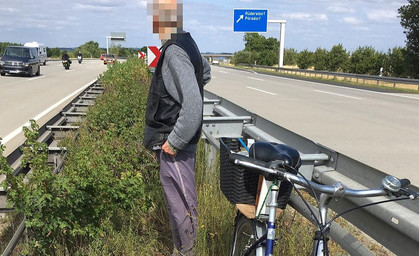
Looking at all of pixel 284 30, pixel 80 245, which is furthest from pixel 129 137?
pixel 284 30

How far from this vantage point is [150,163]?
4.30 m

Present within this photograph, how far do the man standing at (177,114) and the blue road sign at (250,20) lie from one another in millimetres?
37319

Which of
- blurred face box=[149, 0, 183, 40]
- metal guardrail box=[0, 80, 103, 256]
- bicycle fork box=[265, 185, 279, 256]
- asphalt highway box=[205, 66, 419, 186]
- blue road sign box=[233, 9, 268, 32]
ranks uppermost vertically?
blue road sign box=[233, 9, 268, 32]

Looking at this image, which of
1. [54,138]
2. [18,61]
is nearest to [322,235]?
[54,138]

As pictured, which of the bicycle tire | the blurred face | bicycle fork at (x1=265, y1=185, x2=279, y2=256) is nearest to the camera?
bicycle fork at (x1=265, y1=185, x2=279, y2=256)

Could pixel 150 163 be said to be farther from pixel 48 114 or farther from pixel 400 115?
pixel 400 115

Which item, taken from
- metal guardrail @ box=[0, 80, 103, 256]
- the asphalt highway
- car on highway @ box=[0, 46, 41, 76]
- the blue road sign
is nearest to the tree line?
the blue road sign

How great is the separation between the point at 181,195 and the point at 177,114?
61 centimetres

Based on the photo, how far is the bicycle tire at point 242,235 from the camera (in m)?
2.49

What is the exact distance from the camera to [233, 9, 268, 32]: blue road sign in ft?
127

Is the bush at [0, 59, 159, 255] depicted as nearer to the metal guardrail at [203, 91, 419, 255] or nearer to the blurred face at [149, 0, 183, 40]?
the metal guardrail at [203, 91, 419, 255]

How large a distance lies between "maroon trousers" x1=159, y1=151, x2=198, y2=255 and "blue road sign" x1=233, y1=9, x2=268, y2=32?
3739 cm

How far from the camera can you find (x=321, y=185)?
1.80 m

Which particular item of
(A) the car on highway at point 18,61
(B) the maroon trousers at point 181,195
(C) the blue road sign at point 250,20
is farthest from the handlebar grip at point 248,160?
(C) the blue road sign at point 250,20
